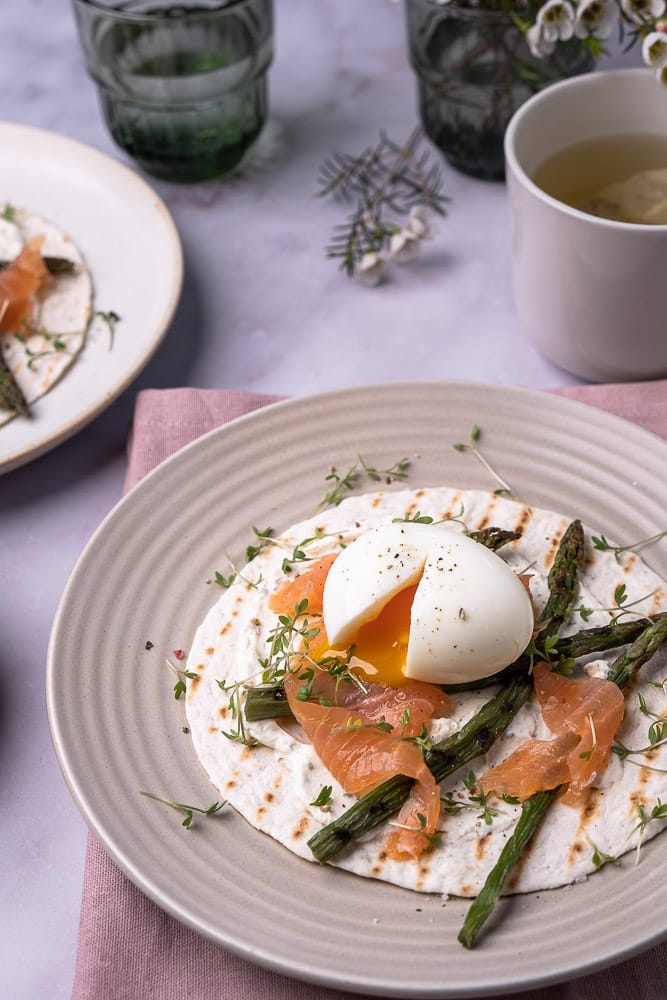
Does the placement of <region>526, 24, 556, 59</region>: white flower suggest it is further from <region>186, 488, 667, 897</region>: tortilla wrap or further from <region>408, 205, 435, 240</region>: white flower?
<region>186, 488, 667, 897</region>: tortilla wrap

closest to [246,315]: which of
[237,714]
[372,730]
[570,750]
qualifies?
[237,714]

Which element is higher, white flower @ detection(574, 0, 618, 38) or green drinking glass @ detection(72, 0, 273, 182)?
white flower @ detection(574, 0, 618, 38)

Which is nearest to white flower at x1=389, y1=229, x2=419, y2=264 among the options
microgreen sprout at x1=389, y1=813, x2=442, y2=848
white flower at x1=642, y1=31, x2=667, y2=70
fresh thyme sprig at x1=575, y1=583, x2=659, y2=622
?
→ white flower at x1=642, y1=31, x2=667, y2=70

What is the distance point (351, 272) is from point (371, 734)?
1965mm

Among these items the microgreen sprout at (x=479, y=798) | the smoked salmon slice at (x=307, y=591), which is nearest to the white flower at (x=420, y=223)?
the smoked salmon slice at (x=307, y=591)

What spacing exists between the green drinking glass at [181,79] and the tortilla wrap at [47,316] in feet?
1.72

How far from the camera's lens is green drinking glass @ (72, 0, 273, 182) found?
3.76 meters

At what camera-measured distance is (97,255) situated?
11.8 feet

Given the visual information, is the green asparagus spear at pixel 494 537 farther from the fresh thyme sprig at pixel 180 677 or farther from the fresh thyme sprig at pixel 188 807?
the fresh thyme sprig at pixel 188 807

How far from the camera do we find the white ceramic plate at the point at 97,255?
305 cm

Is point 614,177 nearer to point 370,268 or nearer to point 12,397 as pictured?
point 370,268

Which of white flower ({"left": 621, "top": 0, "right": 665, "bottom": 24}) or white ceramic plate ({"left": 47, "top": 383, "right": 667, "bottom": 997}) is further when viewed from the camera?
white flower ({"left": 621, "top": 0, "right": 665, "bottom": 24})

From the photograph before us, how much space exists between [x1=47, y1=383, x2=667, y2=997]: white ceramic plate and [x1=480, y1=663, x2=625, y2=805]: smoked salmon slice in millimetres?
193

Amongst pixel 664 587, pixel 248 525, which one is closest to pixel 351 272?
pixel 248 525
